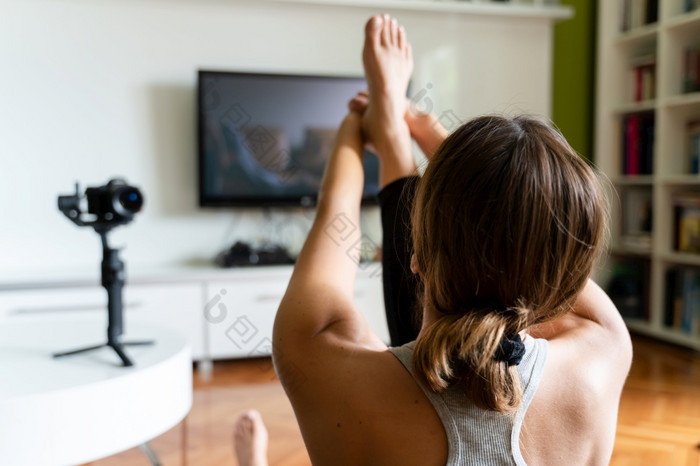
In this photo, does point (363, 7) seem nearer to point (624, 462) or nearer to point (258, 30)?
point (258, 30)

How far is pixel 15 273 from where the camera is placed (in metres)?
2.84

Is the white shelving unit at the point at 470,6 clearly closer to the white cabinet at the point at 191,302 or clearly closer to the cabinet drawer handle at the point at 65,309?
the white cabinet at the point at 191,302

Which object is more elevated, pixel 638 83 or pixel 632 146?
pixel 638 83

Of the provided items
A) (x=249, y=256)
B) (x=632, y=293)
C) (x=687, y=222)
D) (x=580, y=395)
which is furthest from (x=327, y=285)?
(x=632, y=293)

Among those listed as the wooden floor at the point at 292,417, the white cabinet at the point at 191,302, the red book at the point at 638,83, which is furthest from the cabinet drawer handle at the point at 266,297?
the red book at the point at 638,83

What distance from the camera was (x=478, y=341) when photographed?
0.57 metres

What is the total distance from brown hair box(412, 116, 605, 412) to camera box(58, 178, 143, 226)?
34.5 inches

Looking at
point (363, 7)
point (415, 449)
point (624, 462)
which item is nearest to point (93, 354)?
point (415, 449)

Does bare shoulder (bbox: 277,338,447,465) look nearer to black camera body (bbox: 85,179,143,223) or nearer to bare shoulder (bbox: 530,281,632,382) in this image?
bare shoulder (bbox: 530,281,632,382)

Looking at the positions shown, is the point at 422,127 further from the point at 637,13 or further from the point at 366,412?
the point at 637,13

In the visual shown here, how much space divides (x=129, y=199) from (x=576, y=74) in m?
3.11

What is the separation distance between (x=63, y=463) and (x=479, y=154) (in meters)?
0.84

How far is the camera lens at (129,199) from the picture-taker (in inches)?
51.9

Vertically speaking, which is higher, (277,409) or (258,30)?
(258,30)
